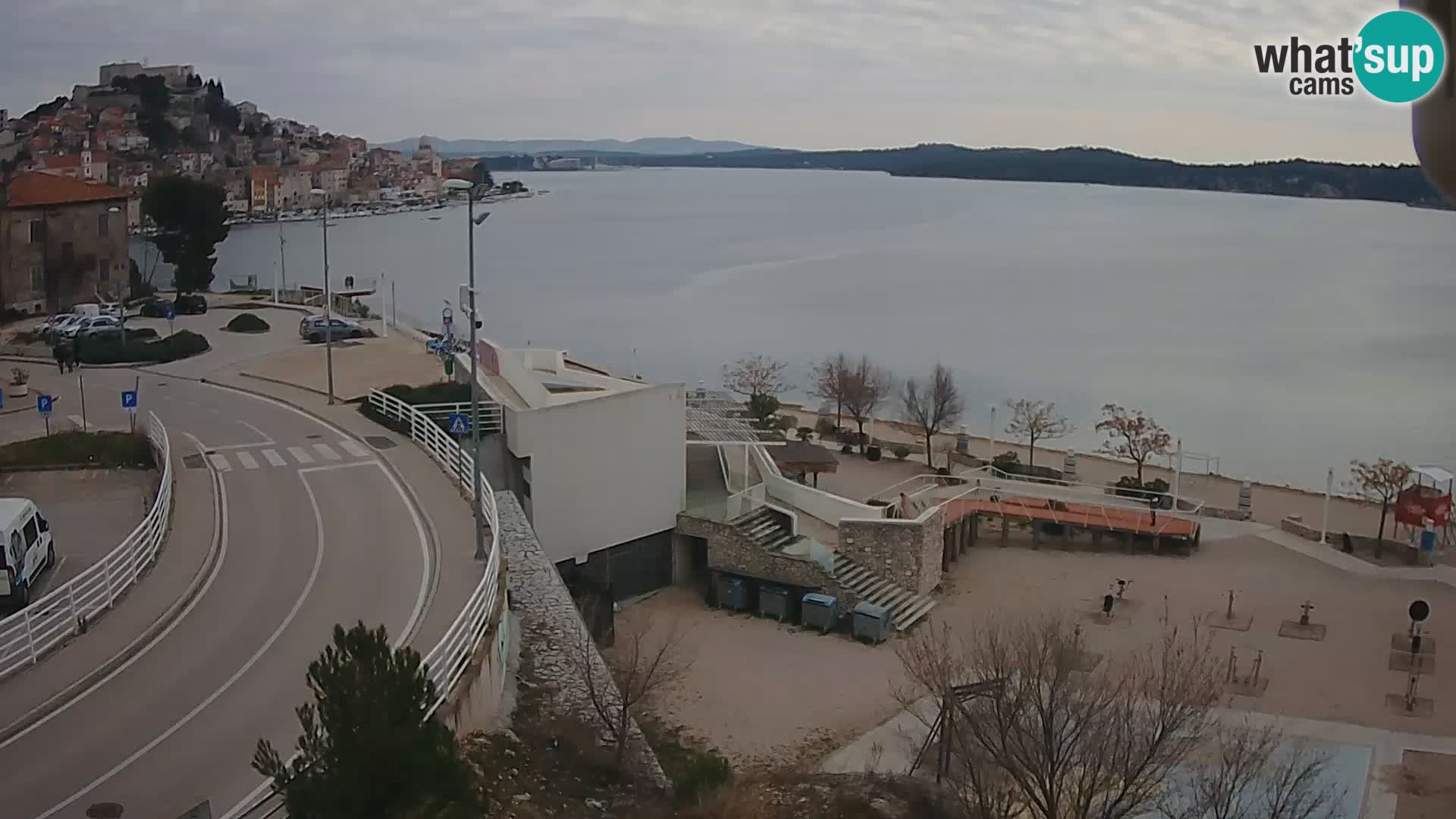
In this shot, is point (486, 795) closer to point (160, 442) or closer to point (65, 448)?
point (160, 442)

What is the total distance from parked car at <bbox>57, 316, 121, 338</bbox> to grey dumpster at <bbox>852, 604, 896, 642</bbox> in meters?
27.1

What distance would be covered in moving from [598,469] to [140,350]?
1883cm

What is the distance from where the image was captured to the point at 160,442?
2270 cm

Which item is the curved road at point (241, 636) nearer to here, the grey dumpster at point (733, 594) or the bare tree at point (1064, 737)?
the bare tree at point (1064, 737)

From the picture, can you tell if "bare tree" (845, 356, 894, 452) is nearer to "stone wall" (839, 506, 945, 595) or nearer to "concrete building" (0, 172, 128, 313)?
"stone wall" (839, 506, 945, 595)

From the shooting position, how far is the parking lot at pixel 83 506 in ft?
58.5

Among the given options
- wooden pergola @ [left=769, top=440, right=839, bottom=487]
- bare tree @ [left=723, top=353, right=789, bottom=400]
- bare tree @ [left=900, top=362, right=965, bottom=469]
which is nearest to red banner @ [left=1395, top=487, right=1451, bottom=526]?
wooden pergola @ [left=769, top=440, right=839, bottom=487]

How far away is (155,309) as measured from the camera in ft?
148

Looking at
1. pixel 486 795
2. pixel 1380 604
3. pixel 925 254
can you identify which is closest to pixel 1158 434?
pixel 1380 604

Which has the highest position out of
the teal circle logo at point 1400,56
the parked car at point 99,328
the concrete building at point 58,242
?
the teal circle logo at point 1400,56

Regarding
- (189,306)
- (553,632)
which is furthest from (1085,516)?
(189,306)

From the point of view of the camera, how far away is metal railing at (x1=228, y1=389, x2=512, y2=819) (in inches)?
385

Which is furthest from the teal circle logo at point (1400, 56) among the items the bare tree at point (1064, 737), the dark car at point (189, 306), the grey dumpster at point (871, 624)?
the dark car at point (189, 306)

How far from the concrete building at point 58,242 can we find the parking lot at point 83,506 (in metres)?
25.6
